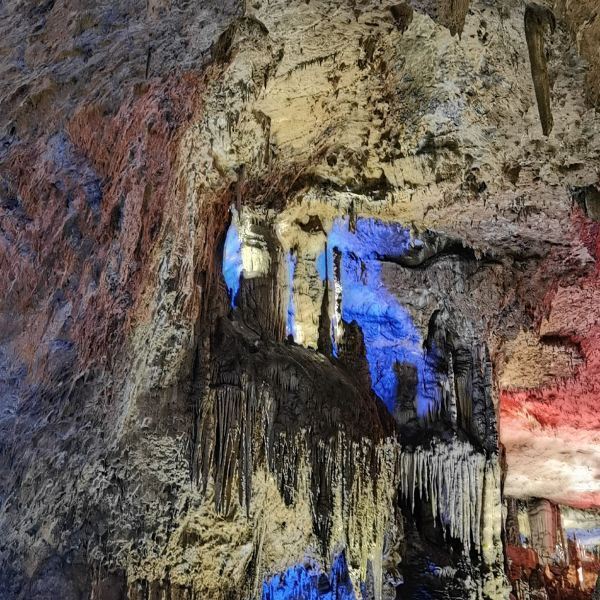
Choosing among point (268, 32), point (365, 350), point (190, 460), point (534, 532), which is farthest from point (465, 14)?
point (534, 532)

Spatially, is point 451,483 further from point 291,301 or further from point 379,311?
point 291,301

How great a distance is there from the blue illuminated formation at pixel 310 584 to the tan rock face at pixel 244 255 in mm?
68

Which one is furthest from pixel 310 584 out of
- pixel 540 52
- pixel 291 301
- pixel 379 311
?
pixel 540 52

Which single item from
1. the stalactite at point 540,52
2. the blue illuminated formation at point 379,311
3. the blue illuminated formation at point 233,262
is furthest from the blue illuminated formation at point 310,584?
the stalactite at point 540,52

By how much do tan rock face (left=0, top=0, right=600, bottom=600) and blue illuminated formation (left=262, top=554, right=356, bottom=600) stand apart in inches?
2.7

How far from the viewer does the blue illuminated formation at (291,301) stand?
5727 millimetres

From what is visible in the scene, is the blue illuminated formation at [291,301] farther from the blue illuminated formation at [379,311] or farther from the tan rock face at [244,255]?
the blue illuminated formation at [379,311]

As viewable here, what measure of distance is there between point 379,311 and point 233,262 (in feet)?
6.27

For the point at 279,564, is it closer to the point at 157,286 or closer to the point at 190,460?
the point at 190,460

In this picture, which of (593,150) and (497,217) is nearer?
(593,150)

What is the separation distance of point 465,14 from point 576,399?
5.67m

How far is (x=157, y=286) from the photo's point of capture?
13.1 ft

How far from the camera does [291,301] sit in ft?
19.1

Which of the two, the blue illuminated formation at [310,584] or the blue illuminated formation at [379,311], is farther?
the blue illuminated formation at [379,311]
